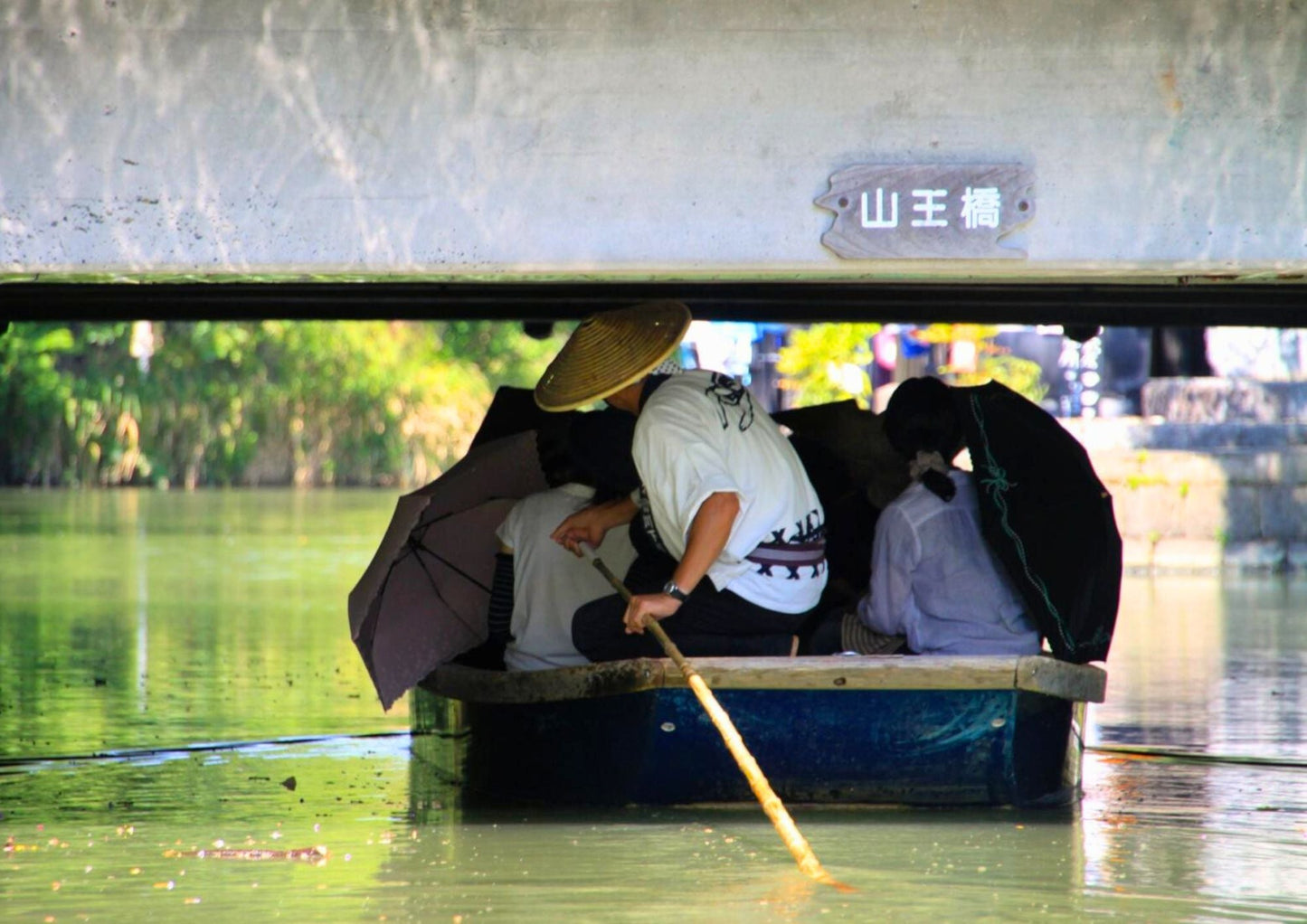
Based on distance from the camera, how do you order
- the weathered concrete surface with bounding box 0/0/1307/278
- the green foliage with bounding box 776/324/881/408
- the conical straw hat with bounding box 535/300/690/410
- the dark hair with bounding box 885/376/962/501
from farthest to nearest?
the green foliage with bounding box 776/324/881/408 < the dark hair with bounding box 885/376/962/501 < the conical straw hat with bounding box 535/300/690/410 < the weathered concrete surface with bounding box 0/0/1307/278

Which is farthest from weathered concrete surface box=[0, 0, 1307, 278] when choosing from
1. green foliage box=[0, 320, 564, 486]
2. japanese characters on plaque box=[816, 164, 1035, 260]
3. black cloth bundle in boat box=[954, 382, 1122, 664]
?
green foliage box=[0, 320, 564, 486]

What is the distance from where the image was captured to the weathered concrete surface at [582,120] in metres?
5.88

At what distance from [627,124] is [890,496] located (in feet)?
9.31

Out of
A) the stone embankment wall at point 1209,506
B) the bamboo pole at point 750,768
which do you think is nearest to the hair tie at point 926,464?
the bamboo pole at point 750,768

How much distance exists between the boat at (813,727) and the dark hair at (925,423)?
799mm

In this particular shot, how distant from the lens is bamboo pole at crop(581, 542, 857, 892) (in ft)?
18.3

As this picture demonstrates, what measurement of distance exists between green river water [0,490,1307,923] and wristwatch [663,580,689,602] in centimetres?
76

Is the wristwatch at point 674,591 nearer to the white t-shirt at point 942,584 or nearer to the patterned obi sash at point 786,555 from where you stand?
the patterned obi sash at point 786,555

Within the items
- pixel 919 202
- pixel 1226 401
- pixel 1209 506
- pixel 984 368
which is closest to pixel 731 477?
pixel 919 202

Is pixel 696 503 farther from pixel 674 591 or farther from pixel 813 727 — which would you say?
pixel 813 727

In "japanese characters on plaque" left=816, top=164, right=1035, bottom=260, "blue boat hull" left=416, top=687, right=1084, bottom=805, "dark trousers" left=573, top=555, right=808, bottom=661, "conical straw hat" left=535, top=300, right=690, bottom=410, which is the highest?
"japanese characters on plaque" left=816, top=164, right=1035, bottom=260

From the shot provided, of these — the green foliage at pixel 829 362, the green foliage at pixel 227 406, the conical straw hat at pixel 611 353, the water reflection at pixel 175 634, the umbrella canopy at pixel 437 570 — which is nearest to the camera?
the conical straw hat at pixel 611 353

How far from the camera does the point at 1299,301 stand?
7.77 metres

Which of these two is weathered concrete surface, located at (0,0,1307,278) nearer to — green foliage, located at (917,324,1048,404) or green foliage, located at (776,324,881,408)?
green foliage, located at (917,324,1048,404)
